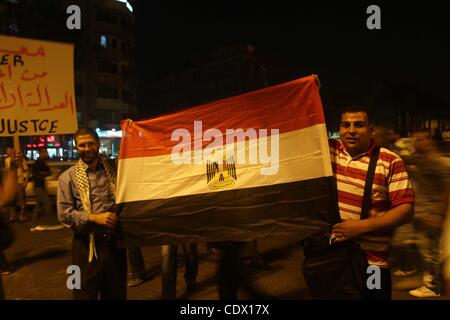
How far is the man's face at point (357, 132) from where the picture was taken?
2729mm

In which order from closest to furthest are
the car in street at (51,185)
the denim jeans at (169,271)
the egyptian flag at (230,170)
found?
the egyptian flag at (230,170) → the denim jeans at (169,271) → the car in street at (51,185)

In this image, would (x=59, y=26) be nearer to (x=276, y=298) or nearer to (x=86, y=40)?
(x=86, y=40)

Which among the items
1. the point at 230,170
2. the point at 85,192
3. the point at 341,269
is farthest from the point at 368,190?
the point at 85,192

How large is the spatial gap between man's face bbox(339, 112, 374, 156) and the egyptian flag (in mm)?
246

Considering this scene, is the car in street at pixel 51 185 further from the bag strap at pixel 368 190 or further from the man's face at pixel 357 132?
the bag strap at pixel 368 190

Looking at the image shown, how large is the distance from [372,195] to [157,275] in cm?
397

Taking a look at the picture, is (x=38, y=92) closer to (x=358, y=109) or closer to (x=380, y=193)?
(x=358, y=109)

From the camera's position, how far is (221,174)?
133 inches

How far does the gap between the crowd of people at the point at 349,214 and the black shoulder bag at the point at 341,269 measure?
0.18ft

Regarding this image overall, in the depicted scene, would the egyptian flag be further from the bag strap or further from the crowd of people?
the bag strap

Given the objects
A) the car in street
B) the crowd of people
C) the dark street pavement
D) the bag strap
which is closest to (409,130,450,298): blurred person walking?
the crowd of people

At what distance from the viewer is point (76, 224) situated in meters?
3.24

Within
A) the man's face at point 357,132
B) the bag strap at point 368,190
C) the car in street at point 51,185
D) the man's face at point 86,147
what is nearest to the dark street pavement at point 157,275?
the man's face at point 86,147

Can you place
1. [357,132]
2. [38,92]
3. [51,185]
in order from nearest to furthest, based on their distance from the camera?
[357,132]
[38,92]
[51,185]
